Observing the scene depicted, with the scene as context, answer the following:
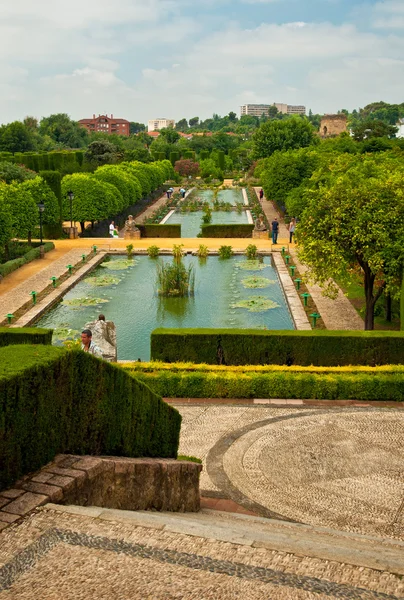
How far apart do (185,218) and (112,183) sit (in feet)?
19.9

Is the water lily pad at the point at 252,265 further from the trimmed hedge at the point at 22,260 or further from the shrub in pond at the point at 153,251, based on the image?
the trimmed hedge at the point at 22,260

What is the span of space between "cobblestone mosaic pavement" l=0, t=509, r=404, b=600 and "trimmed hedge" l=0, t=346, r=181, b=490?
2.04ft

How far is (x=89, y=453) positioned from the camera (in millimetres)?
5816

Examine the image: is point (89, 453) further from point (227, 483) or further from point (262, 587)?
point (227, 483)

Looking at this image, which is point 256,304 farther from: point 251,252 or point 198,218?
point 198,218

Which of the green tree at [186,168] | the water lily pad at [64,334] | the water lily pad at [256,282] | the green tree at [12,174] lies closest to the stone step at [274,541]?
the water lily pad at [64,334]

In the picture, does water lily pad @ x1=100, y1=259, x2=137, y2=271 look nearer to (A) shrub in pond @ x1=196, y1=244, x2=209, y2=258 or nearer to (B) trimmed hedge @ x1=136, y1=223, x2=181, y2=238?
(A) shrub in pond @ x1=196, y1=244, x2=209, y2=258

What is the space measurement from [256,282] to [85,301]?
601 centimetres

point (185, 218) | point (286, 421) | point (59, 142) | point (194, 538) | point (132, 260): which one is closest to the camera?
point (194, 538)

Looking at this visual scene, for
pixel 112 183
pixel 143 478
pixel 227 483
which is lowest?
pixel 227 483

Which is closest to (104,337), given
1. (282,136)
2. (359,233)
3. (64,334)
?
(64,334)

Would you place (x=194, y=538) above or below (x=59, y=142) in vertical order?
below

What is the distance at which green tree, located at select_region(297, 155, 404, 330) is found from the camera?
51.4ft

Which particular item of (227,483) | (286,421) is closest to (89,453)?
(227,483)
